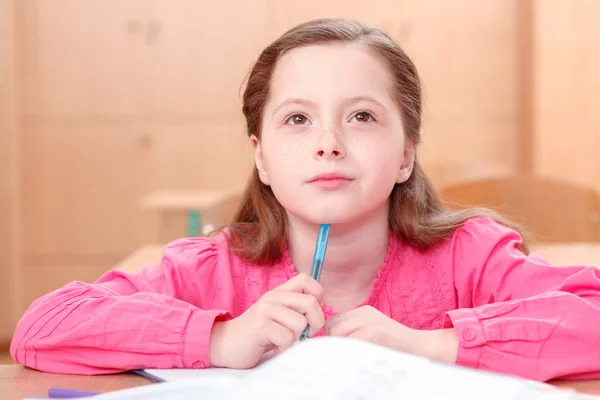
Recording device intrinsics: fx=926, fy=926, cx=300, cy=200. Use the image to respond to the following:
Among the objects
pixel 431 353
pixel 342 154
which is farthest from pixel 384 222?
pixel 431 353

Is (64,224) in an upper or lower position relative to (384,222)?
lower

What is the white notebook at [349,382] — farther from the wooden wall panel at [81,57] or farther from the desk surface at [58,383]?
the wooden wall panel at [81,57]

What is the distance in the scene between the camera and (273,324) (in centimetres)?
96

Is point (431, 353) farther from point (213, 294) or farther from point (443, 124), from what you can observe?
point (443, 124)

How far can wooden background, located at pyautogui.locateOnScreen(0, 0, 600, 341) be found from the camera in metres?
4.04

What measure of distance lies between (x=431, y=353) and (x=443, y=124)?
10.7ft

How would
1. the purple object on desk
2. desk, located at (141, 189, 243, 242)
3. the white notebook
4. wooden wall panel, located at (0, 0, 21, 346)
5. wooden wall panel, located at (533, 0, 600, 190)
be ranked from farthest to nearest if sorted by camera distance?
wooden wall panel, located at (0, 0, 21, 346) → wooden wall panel, located at (533, 0, 600, 190) → desk, located at (141, 189, 243, 242) → the purple object on desk → the white notebook

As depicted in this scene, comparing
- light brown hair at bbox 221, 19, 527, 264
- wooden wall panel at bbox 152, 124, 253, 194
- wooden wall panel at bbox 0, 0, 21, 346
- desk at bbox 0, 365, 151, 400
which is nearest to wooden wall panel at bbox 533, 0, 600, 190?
wooden wall panel at bbox 152, 124, 253, 194

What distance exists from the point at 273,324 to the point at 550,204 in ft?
4.75

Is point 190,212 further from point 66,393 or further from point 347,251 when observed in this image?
point 66,393

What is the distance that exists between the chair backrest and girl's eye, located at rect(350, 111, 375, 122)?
108 centimetres

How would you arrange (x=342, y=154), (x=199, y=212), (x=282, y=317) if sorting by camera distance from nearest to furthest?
(x=282, y=317) < (x=342, y=154) < (x=199, y=212)

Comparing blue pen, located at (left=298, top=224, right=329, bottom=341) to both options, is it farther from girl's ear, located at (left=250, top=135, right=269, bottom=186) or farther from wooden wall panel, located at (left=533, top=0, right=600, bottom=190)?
wooden wall panel, located at (left=533, top=0, right=600, bottom=190)

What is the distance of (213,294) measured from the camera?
4.11 ft
